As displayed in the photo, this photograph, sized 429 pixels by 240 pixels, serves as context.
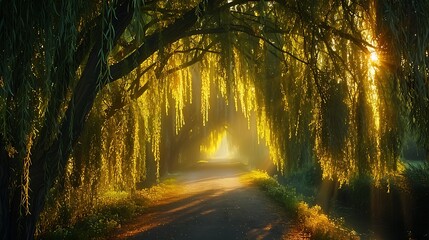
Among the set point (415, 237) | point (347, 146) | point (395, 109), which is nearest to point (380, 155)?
point (347, 146)

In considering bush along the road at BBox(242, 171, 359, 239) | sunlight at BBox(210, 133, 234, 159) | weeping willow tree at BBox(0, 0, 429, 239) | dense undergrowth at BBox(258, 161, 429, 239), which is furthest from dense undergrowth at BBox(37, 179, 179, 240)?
sunlight at BBox(210, 133, 234, 159)

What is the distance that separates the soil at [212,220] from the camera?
28.9 ft

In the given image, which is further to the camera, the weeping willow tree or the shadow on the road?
the shadow on the road

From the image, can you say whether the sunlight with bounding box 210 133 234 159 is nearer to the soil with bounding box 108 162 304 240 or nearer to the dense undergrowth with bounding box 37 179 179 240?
the soil with bounding box 108 162 304 240

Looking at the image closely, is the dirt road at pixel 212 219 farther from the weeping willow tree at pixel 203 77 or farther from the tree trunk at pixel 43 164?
the tree trunk at pixel 43 164

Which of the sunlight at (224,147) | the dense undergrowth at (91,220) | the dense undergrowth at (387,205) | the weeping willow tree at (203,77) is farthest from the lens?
the sunlight at (224,147)

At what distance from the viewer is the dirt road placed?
8.86m

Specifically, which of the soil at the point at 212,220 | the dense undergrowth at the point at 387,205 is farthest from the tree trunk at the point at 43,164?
the dense undergrowth at the point at 387,205

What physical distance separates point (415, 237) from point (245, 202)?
16.8 ft

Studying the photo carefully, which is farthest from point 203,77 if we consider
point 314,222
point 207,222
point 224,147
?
point 224,147

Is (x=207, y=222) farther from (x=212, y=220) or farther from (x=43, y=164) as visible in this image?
(x=43, y=164)

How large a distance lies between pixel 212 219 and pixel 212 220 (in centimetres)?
15

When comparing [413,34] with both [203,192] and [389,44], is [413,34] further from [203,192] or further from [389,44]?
[203,192]

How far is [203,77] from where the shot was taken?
1002 cm
